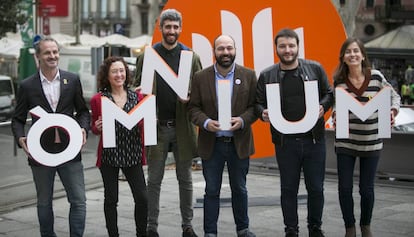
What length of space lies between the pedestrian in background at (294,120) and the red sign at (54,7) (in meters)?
27.0

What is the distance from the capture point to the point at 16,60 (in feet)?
118

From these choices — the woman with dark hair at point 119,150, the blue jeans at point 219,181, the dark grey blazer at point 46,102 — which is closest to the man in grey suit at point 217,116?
the blue jeans at point 219,181

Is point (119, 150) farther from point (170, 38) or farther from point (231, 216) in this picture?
point (231, 216)

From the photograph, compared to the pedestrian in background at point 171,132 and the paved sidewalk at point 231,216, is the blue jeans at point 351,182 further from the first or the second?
the pedestrian in background at point 171,132

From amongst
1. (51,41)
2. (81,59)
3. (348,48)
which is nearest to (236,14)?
(348,48)

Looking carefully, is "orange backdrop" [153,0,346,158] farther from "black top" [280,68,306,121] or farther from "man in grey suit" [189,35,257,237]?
"black top" [280,68,306,121]

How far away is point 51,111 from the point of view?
6035 millimetres

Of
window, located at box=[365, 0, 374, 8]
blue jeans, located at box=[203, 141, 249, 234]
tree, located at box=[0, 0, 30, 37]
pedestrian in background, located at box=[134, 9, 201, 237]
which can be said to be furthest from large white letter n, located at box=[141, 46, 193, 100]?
window, located at box=[365, 0, 374, 8]

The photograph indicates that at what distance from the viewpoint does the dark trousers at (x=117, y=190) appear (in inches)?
246

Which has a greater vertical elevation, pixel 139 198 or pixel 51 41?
pixel 51 41

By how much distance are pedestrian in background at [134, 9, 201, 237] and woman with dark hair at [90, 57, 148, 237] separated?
45cm

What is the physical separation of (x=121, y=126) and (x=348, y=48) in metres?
1.94

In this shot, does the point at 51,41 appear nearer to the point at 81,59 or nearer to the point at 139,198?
the point at 139,198

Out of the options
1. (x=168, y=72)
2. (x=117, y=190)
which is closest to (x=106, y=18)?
(x=168, y=72)
